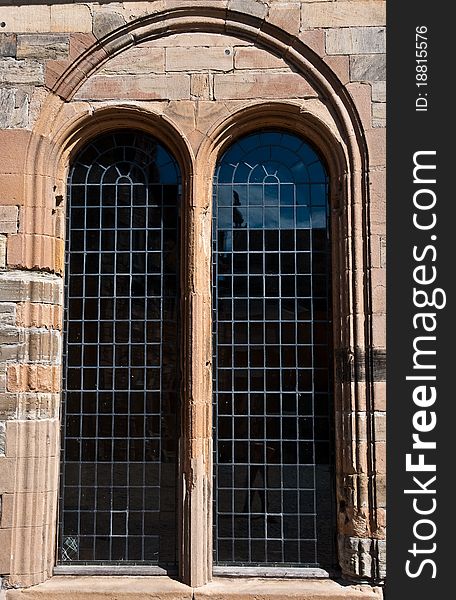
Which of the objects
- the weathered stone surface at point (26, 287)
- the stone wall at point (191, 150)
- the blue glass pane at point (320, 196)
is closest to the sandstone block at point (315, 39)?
the stone wall at point (191, 150)

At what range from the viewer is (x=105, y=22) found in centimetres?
600

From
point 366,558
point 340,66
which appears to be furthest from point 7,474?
point 340,66

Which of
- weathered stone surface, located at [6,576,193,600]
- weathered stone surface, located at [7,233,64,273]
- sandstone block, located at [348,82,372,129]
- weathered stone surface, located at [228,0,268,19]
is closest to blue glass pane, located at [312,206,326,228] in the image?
sandstone block, located at [348,82,372,129]

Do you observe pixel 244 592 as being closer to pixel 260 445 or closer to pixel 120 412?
pixel 260 445

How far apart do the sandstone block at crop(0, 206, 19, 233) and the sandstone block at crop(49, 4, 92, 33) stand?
1.75m

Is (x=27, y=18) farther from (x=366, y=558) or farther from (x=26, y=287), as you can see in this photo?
(x=366, y=558)

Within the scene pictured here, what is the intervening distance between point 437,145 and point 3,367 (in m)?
4.32

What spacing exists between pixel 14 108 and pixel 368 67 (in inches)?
129

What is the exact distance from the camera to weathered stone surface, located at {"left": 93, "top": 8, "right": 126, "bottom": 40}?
236 inches

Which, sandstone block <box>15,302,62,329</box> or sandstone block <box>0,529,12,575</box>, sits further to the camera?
sandstone block <box>15,302,62,329</box>

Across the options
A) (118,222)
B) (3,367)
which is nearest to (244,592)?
(3,367)

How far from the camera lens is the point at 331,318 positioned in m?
5.90

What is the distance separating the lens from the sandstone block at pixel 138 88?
5.95 m

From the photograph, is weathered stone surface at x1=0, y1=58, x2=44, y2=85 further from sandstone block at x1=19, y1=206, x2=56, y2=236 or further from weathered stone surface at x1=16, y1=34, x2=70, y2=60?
sandstone block at x1=19, y1=206, x2=56, y2=236
